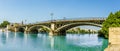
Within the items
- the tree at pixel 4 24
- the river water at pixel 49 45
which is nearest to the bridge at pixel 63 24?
the river water at pixel 49 45

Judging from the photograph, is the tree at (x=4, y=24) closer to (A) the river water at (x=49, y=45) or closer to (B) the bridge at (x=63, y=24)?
(B) the bridge at (x=63, y=24)

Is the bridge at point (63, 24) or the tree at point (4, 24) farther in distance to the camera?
the tree at point (4, 24)

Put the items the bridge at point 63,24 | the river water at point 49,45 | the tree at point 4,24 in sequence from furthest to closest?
the tree at point 4,24 → the bridge at point 63,24 → the river water at point 49,45

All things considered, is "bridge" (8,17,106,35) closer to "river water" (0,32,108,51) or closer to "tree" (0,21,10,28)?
"river water" (0,32,108,51)

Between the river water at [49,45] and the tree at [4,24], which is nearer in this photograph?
the river water at [49,45]

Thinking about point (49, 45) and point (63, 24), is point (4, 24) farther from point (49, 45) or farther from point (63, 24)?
point (49, 45)

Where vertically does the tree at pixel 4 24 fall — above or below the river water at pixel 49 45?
above

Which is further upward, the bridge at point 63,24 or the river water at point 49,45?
the bridge at point 63,24

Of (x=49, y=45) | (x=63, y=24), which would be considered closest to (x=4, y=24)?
(x=63, y=24)

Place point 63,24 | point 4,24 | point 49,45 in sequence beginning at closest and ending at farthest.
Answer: point 49,45 < point 63,24 < point 4,24

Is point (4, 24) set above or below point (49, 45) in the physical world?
above

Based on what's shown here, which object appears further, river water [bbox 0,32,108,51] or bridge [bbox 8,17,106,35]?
bridge [bbox 8,17,106,35]

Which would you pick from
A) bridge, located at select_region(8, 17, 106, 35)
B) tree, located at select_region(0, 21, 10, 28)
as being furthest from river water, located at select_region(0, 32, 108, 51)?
tree, located at select_region(0, 21, 10, 28)

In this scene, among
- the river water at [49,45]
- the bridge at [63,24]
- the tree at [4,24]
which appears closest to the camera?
the river water at [49,45]
